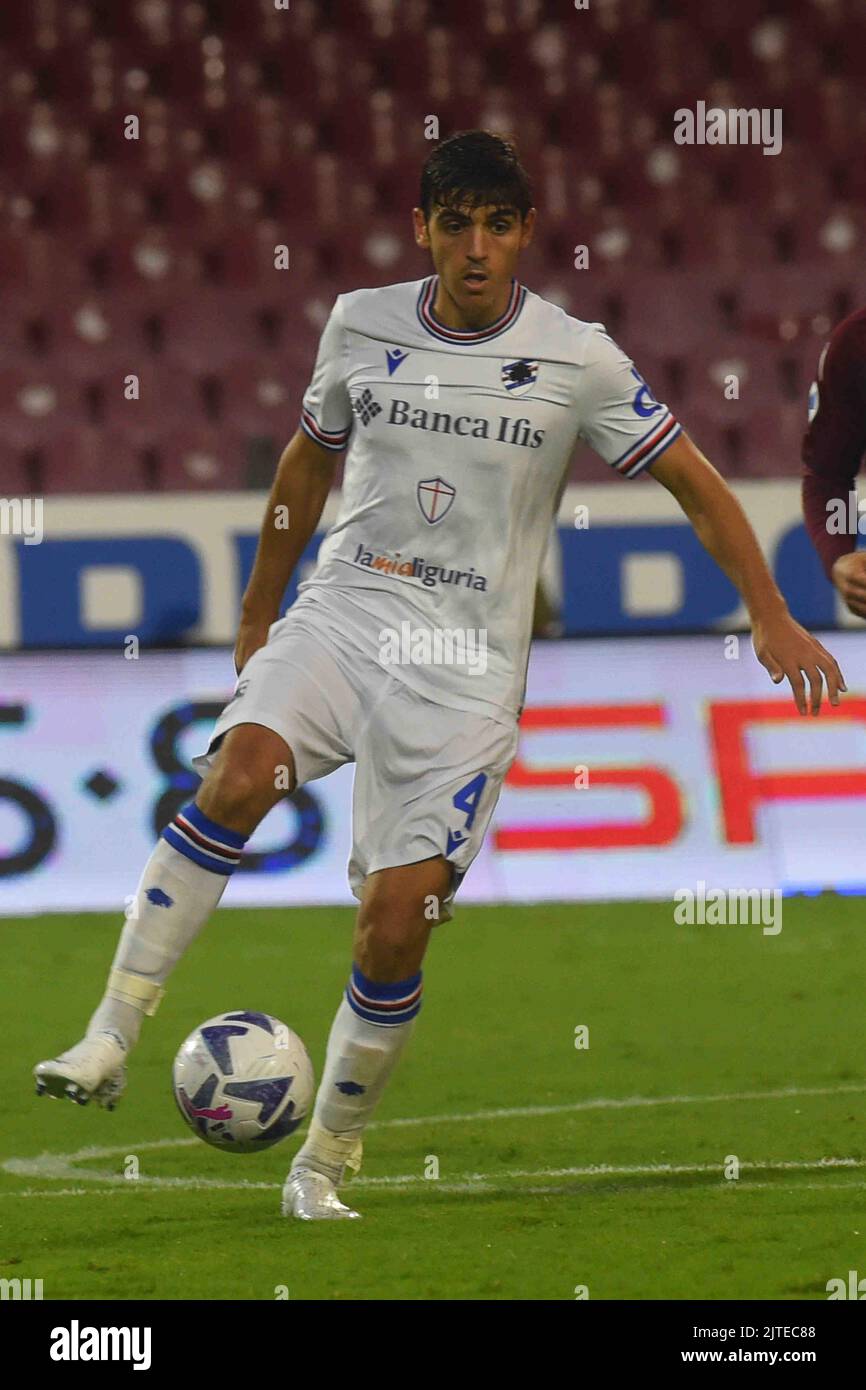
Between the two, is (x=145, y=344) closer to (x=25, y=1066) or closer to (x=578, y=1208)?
(x=25, y=1066)

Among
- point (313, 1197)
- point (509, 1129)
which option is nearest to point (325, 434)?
point (313, 1197)

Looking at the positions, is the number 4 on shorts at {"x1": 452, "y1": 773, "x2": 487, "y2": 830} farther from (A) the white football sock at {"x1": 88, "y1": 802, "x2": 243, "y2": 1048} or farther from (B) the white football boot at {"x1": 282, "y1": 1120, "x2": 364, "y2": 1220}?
(B) the white football boot at {"x1": 282, "y1": 1120, "x2": 364, "y2": 1220}

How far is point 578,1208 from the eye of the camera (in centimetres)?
387

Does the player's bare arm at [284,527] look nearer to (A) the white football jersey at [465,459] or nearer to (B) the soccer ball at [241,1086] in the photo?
(A) the white football jersey at [465,459]

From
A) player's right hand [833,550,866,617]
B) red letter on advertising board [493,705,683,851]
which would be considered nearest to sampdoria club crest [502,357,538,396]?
player's right hand [833,550,866,617]

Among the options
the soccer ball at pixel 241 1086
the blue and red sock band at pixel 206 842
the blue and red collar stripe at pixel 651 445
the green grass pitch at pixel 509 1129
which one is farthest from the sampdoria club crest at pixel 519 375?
the green grass pitch at pixel 509 1129

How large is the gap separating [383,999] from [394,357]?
3.82 ft

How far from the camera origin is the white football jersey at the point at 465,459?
3.97 meters

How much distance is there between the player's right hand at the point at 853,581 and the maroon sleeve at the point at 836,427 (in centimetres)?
24

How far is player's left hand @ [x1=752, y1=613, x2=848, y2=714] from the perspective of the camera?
147 inches

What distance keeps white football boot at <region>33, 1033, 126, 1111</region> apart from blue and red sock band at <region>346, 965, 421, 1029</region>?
43 cm

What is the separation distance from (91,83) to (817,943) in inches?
223

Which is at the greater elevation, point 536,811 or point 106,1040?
point 536,811

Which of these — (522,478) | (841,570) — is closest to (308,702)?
(522,478)
